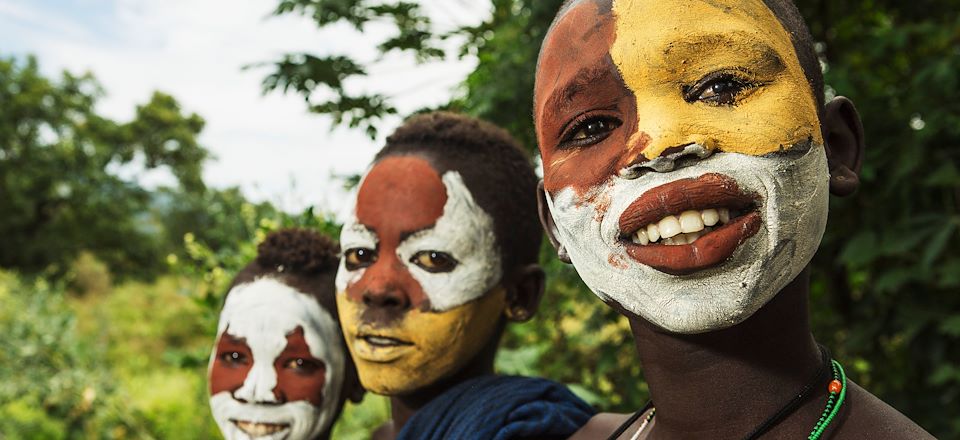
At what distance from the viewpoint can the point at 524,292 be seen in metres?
2.33

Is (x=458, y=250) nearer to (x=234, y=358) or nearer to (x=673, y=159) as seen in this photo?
(x=234, y=358)

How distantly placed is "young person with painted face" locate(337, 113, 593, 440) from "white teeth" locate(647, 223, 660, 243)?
2.67 ft

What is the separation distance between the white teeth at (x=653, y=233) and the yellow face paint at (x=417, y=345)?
34.7 inches

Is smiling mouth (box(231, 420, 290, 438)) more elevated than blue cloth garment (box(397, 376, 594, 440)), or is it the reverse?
smiling mouth (box(231, 420, 290, 438))

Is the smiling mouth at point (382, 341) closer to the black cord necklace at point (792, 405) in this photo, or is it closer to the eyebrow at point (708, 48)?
the black cord necklace at point (792, 405)

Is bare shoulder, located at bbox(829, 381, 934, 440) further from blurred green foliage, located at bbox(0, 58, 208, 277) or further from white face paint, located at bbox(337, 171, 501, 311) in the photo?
blurred green foliage, located at bbox(0, 58, 208, 277)

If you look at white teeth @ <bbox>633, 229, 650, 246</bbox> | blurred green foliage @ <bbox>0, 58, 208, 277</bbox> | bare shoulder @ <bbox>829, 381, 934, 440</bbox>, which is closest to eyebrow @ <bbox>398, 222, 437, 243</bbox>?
white teeth @ <bbox>633, 229, 650, 246</bbox>

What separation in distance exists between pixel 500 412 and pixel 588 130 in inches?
34.0

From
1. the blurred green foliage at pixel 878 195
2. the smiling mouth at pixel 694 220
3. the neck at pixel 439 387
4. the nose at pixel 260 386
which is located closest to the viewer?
the smiling mouth at pixel 694 220

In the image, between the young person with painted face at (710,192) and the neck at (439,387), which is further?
the neck at (439,387)

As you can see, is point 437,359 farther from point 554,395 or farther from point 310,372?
point 310,372

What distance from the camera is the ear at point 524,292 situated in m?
2.29

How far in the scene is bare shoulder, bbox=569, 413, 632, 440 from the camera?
188 cm

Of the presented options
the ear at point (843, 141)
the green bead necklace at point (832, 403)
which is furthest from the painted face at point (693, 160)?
the green bead necklace at point (832, 403)
